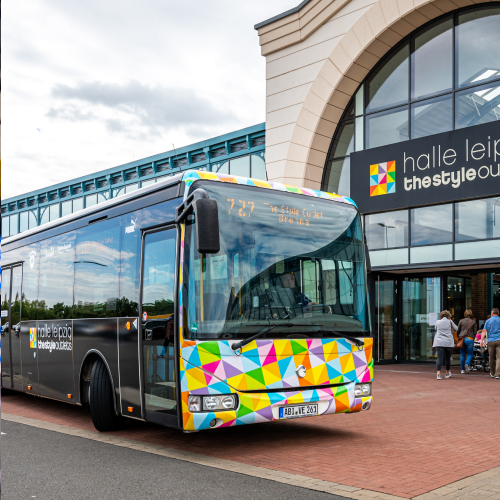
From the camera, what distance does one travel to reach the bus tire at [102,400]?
25.5 feet

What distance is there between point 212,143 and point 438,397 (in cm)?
1765

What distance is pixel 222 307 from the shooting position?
6.16m

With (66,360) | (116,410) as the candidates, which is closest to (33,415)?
(66,360)

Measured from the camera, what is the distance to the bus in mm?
6121

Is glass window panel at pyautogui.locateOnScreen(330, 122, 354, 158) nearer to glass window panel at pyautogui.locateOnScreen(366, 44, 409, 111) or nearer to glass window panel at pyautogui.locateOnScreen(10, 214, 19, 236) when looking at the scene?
glass window panel at pyautogui.locateOnScreen(366, 44, 409, 111)

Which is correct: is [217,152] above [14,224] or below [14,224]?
above

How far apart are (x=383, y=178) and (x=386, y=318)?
4313mm

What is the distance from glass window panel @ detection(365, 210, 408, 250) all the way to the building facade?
0.10 ft

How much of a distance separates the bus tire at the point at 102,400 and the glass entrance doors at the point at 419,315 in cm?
1289

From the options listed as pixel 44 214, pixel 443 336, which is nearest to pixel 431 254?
pixel 443 336

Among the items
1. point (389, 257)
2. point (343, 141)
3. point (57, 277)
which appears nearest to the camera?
point (57, 277)

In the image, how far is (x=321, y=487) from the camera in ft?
16.9

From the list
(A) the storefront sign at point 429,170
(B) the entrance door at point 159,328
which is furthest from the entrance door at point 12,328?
(A) the storefront sign at point 429,170

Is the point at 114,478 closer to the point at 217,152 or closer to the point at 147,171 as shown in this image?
the point at 217,152
